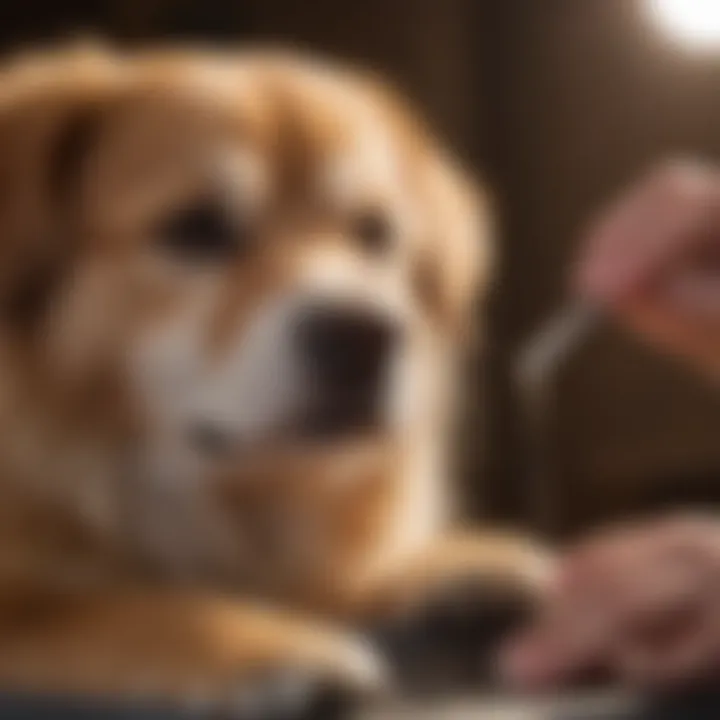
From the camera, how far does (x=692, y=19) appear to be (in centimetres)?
101

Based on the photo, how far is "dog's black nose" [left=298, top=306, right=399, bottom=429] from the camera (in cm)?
91

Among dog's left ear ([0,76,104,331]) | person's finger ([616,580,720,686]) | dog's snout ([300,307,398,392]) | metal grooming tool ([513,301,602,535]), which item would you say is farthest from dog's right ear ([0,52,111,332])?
person's finger ([616,580,720,686])

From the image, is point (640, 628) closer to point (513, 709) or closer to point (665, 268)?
point (513, 709)

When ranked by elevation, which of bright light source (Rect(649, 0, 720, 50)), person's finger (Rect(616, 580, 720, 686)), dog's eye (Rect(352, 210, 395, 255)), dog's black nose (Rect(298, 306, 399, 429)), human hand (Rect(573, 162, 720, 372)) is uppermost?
bright light source (Rect(649, 0, 720, 50))

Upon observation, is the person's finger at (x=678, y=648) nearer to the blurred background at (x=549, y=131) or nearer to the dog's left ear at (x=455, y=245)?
the blurred background at (x=549, y=131)

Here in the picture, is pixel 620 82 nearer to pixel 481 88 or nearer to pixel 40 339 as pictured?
pixel 481 88

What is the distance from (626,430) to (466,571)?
4.9 inches

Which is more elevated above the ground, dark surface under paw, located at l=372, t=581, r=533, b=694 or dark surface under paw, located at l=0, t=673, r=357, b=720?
dark surface under paw, located at l=372, t=581, r=533, b=694

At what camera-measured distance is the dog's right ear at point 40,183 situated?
37.8 inches

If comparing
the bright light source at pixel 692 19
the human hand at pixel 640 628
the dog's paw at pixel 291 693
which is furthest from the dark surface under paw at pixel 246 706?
the bright light source at pixel 692 19

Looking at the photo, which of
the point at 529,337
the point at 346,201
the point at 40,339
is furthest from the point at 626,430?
the point at 40,339

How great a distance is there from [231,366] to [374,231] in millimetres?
127

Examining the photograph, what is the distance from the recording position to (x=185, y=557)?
3.13 feet

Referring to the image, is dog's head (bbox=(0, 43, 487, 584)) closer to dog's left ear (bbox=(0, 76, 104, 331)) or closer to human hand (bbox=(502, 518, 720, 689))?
dog's left ear (bbox=(0, 76, 104, 331))
